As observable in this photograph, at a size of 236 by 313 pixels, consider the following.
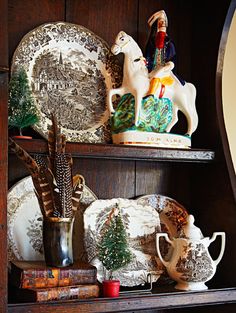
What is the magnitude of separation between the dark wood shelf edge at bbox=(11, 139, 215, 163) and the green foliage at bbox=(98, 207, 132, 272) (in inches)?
6.2

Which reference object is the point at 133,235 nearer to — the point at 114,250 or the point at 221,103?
the point at 114,250

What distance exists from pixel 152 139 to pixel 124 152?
0.31 ft

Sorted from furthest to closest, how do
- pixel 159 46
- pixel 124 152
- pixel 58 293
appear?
pixel 159 46
pixel 124 152
pixel 58 293

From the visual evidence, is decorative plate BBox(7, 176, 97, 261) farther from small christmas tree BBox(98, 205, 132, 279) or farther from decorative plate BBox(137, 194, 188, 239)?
decorative plate BBox(137, 194, 188, 239)

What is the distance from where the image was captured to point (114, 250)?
128 centimetres

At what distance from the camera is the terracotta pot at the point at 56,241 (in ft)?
3.97

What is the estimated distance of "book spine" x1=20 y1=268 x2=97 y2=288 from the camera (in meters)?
1.17

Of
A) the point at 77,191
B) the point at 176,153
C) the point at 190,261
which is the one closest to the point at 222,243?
the point at 190,261

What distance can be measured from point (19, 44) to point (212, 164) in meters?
0.53

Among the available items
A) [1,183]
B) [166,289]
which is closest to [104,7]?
[1,183]

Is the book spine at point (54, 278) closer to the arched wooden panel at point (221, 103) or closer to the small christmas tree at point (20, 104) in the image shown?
the small christmas tree at point (20, 104)

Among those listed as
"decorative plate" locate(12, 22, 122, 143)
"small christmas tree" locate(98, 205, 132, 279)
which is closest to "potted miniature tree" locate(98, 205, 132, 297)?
"small christmas tree" locate(98, 205, 132, 279)

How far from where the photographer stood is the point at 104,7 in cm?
147

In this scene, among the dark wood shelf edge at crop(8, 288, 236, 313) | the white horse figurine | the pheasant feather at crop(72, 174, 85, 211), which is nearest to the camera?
the dark wood shelf edge at crop(8, 288, 236, 313)
